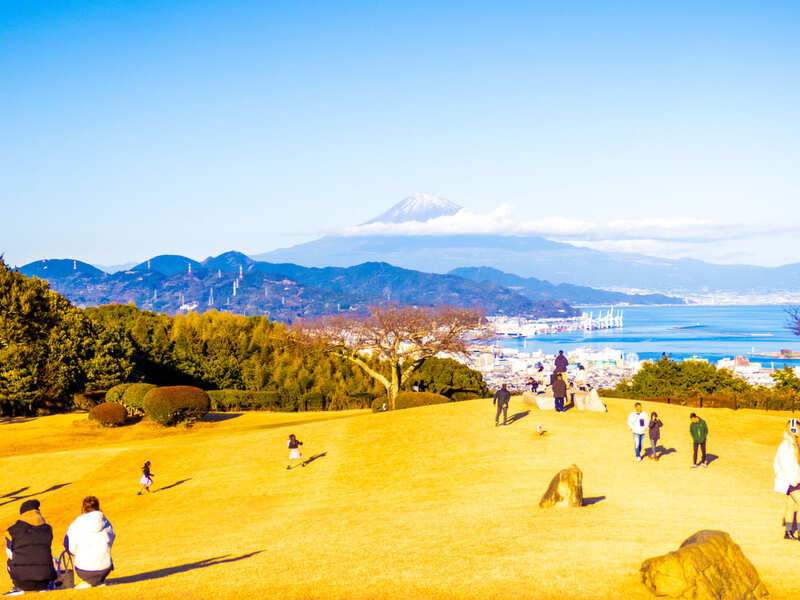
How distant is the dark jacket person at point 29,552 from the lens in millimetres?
9844

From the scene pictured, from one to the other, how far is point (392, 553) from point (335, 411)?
36.7m

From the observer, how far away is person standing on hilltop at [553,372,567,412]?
29.8 meters

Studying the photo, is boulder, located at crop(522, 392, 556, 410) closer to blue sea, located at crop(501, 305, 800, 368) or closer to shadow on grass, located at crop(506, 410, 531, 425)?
shadow on grass, located at crop(506, 410, 531, 425)

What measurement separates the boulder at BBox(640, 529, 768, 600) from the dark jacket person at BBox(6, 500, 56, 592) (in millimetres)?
9530

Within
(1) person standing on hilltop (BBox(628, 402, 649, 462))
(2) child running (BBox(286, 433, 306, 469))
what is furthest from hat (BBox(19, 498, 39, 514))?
(1) person standing on hilltop (BBox(628, 402, 649, 462))

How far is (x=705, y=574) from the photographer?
9375mm

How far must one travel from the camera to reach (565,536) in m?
13.1

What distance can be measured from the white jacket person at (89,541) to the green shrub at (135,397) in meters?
30.5

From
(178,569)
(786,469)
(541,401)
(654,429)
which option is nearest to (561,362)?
(541,401)

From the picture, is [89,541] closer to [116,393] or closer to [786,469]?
[786,469]

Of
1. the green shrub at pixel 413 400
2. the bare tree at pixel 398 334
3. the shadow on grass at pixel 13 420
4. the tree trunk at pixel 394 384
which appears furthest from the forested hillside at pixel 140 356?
the green shrub at pixel 413 400

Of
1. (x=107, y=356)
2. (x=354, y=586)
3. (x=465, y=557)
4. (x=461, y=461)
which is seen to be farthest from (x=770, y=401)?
(x=107, y=356)

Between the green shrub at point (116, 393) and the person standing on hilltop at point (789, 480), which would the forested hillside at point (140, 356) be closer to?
the green shrub at point (116, 393)

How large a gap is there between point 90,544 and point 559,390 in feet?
77.0
